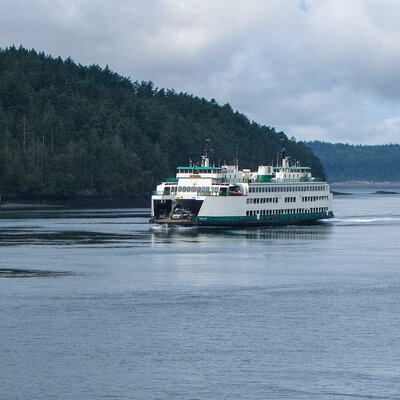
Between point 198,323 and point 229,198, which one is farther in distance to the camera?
point 229,198

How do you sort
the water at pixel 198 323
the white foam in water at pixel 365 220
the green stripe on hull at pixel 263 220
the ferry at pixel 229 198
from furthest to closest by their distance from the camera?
the white foam in water at pixel 365 220
the ferry at pixel 229 198
the green stripe on hull at pixel 263 220
the water at pixel 198 323

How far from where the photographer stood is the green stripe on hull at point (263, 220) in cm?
11112

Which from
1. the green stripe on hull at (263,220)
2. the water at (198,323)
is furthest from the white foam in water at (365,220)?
the water at (198,323)

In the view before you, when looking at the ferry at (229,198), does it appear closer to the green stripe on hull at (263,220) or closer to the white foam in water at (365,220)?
the green stripe on hull at (263,220)

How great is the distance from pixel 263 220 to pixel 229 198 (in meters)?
7.85

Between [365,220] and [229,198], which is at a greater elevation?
[229,198]

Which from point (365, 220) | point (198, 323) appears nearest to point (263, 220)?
point (365, 220)

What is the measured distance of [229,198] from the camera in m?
112

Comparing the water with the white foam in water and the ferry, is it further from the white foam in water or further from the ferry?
the white foam in water

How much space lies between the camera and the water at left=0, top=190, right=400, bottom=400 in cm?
3662

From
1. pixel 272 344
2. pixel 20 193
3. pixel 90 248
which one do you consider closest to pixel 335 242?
pixel 90 248

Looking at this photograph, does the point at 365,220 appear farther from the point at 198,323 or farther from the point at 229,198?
the point at 198,323

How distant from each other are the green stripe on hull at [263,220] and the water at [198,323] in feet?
76.8

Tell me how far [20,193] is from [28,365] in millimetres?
145636
